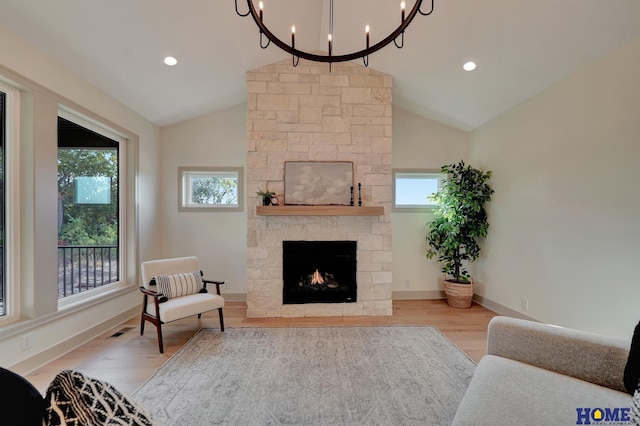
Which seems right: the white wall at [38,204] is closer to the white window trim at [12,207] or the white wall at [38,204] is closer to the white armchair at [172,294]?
the white window trim at [12,207]

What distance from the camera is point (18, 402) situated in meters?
0.69

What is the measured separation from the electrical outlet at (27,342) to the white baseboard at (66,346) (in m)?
0.10

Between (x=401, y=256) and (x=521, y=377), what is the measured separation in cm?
309

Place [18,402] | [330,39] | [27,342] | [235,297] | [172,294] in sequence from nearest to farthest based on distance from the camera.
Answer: [18,402], [330,39], [27,342], [172,294], [235,297]

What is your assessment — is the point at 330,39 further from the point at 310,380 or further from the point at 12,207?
the point at 12,207

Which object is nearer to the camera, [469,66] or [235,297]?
[469,66]

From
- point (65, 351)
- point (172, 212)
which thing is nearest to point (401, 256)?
point (172, 212)

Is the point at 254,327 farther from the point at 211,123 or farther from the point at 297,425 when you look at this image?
the point at 211,123

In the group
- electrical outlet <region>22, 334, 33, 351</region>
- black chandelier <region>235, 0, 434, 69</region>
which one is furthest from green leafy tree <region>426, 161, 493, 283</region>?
electrical outlet <region>22, 334, 33, 351</region>

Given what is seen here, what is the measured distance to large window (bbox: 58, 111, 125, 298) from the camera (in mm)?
2818

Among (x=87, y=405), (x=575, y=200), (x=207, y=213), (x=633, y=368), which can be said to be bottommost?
(x=633, y=368)

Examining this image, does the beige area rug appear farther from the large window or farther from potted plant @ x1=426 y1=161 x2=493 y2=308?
the large window

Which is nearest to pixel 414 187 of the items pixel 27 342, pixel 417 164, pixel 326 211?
pixel 417 164

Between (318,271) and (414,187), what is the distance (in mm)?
2148
